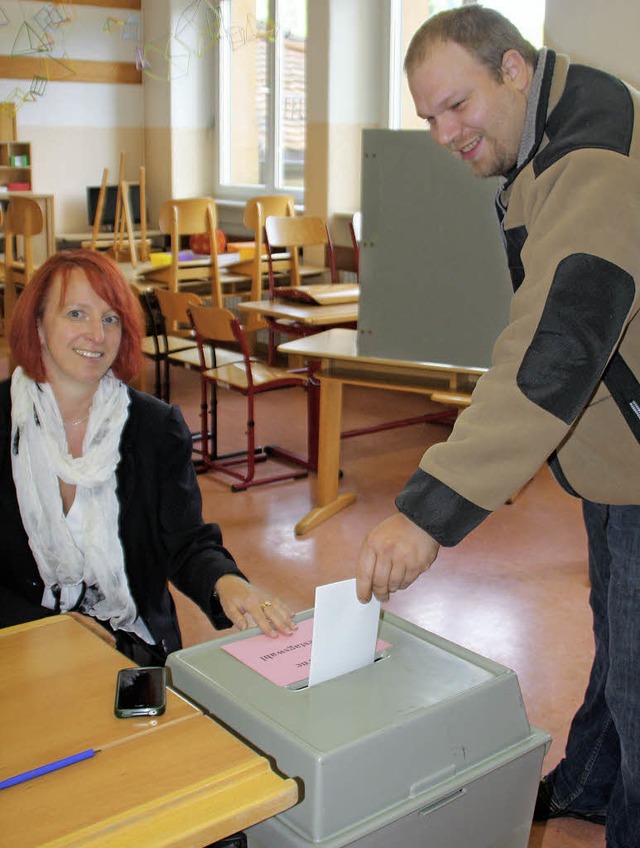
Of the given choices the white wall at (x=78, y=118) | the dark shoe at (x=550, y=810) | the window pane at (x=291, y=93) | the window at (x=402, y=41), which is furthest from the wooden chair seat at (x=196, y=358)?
the white wall at (x=78, y=118)

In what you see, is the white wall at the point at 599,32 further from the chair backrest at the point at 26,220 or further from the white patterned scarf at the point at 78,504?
the chair backrest at the point at 26,220

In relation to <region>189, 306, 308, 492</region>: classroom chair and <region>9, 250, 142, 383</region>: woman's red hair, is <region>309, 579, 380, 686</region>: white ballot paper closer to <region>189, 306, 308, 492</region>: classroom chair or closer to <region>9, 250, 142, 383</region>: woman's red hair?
<region>9, 250, 142, 383</region>: woman's red hair

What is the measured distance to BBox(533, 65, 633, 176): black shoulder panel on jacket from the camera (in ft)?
4.31

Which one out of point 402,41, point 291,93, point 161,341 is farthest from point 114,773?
point 291,93

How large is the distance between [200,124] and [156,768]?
8202mm

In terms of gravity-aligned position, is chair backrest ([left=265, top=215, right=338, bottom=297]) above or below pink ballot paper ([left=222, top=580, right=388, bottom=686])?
above

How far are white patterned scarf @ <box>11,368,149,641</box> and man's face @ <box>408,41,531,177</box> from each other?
0.86m

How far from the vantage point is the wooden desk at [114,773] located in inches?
35.4

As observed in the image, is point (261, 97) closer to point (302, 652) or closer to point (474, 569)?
point (474, 569)

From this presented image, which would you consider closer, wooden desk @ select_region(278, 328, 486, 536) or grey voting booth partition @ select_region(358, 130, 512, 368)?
grey voting booth partition @ select_region(358, 130, 512, 368)

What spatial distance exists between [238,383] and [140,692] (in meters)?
3.32

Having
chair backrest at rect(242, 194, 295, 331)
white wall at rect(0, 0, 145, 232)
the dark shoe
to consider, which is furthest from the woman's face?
white wall at rect(0, 0, 145, 232)

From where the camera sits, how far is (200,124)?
859cm

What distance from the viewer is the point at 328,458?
4.06 metres
